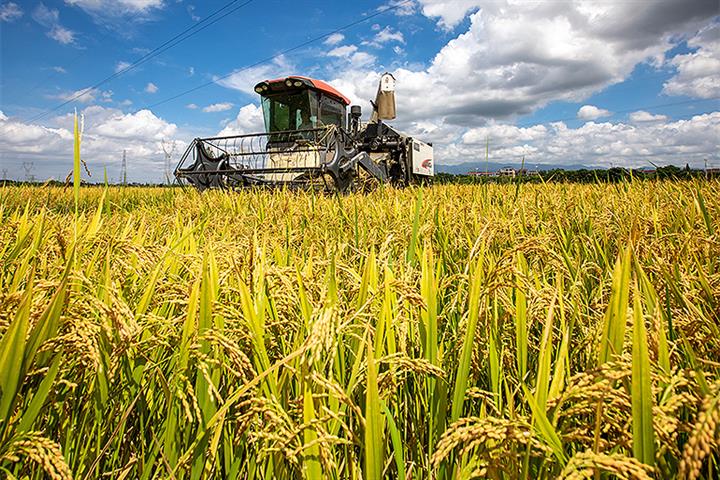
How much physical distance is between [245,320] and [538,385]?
54 centimetres

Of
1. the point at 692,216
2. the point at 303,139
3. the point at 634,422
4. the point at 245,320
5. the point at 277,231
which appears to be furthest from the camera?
the point at 303,139

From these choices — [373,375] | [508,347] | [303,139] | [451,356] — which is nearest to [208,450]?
[373,375]

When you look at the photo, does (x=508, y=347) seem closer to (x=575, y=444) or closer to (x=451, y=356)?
(x=451, y=356)

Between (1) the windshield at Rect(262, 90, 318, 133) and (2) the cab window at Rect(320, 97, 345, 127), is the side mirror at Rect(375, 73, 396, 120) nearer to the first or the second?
(2) the cab window at Rect(320, 97, 345, 127)

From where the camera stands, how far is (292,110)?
9977 mm

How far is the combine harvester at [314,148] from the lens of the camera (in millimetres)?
7188

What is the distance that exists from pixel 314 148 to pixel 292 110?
120 inches

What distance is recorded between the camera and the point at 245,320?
750mm

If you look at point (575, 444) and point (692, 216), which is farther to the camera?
point (692, 216)

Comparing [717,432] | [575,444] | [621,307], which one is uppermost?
[621,307]

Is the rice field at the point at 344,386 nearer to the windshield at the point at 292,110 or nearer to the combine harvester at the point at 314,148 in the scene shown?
the combine harvester at the point at 314,148

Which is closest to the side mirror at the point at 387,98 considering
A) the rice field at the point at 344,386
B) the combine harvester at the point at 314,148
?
the combine harvester at the point at 314,148

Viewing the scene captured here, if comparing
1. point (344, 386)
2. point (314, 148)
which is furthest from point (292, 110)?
point (344, 386)

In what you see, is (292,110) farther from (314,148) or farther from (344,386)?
(344,386)
